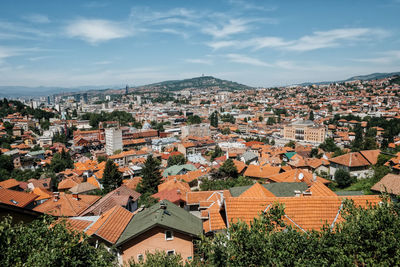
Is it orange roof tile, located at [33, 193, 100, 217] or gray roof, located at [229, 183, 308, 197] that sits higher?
gray roof, located at [229, 183, 308, 197]

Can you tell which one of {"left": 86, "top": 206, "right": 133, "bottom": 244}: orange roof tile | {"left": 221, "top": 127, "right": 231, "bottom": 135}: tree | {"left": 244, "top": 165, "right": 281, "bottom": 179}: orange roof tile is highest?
{"left": 86, "top": 206, "right": 133, "bottom": 244}: orange roof tile

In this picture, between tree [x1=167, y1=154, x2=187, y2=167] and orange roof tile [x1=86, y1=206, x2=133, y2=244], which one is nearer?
orange roof tile [x1=86, y1=206, x2=133, y2=244]

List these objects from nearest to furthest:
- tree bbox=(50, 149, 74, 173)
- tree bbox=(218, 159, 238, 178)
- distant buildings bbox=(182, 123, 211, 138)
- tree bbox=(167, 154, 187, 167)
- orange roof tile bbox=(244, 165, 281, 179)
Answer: tree bbox=(218, 159, 238, 178)
orange roof tile bbox=(244, 165, 281, 179)
tree bbox=(167, 154, 187, 167)
tree bbox=(50, 149, 74, 173)
distant buildings bbox=(182, 123, 211, 138)

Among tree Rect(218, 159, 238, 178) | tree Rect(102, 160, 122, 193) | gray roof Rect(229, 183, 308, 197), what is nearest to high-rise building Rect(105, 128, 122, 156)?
tree Rect(102, 160, 122, 193)

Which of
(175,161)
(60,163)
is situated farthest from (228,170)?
(60,163)

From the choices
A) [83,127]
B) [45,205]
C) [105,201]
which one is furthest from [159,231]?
[83,127]

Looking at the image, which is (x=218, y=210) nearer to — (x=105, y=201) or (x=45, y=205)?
(x=105, y=201)

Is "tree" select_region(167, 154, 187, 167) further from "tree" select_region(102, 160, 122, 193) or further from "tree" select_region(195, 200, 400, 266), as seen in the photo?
"tree" select_region(195, 200, 400, 266)
